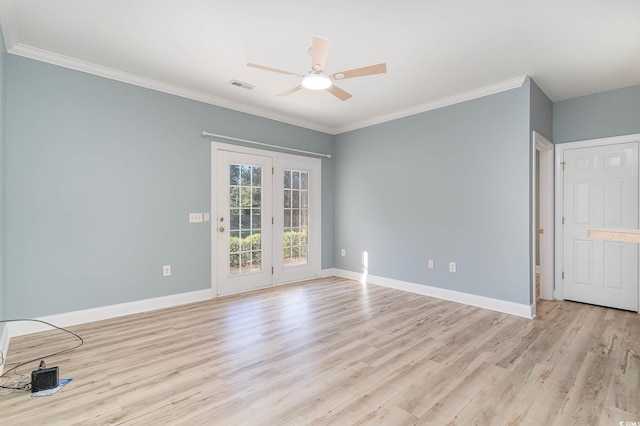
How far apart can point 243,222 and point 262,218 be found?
33 cm

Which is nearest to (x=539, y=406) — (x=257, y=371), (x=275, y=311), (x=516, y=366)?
(x=516, y=366)

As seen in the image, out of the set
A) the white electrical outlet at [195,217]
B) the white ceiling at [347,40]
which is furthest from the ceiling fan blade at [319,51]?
the white electrical outlet at [195,217]

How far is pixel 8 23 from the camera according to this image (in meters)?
2.51

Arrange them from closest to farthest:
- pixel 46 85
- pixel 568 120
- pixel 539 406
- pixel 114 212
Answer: pixel 539 406
pixel 46 85
pixel 114 212
pixel 568 120

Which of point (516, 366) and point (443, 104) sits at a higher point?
point (443, 104)

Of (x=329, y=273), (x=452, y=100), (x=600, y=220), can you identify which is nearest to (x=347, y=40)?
(x=452, y=100)

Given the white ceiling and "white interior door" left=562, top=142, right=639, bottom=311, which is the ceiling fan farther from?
"white interior door" left=562, top=142, right=639, bottom=311

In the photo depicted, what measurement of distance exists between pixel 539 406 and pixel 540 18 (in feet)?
9.37

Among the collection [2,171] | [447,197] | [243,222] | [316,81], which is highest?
[316,81]

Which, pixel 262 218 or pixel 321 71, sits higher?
pixel 321 71

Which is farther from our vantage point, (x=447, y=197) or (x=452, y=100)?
(x=447, y=197)

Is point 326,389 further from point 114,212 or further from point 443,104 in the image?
point 443,104

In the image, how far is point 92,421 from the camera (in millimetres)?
1736

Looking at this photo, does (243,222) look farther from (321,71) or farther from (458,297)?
(458,297)
